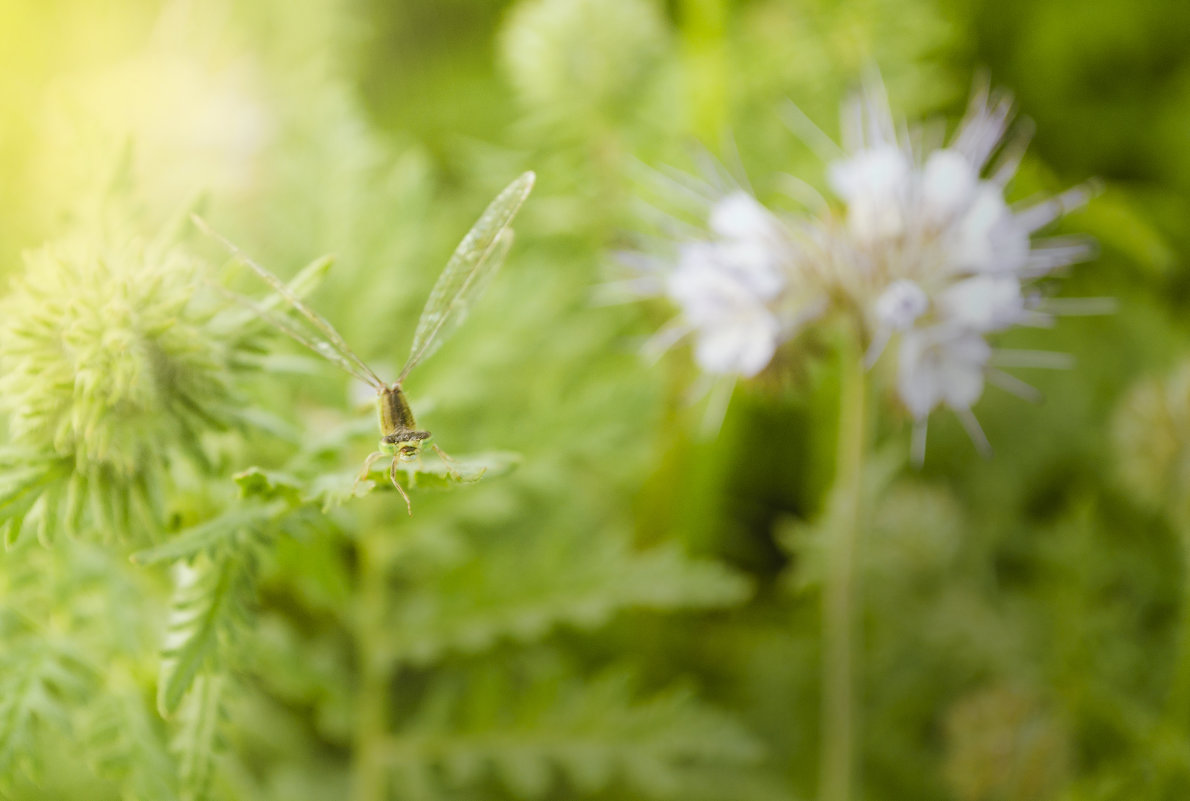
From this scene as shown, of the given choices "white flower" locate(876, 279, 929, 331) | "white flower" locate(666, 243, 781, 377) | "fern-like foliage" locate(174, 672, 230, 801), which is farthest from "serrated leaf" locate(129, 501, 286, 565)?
"white flower" locate(876, 279, 929, 331)

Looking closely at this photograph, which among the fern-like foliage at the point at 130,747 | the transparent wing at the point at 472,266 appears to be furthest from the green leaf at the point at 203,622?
the transparent wing at the point at 472,266

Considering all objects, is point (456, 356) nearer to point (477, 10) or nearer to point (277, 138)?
point (277, 138)

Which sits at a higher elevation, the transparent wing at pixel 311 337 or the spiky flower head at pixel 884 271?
the spiky flower head at pixel 884 271

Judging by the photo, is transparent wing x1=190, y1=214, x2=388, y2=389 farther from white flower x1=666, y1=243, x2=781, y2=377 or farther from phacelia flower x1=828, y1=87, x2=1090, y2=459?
phacelia flower x1=828, y1=87, x2=1090, y2=459

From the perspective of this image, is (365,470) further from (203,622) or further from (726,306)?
(726,306)

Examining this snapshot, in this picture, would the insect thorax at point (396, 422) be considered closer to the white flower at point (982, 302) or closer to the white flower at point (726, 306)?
the white flower at point (726, 306)

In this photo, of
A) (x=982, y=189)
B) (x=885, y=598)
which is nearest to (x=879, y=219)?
(x=982, y=189)
